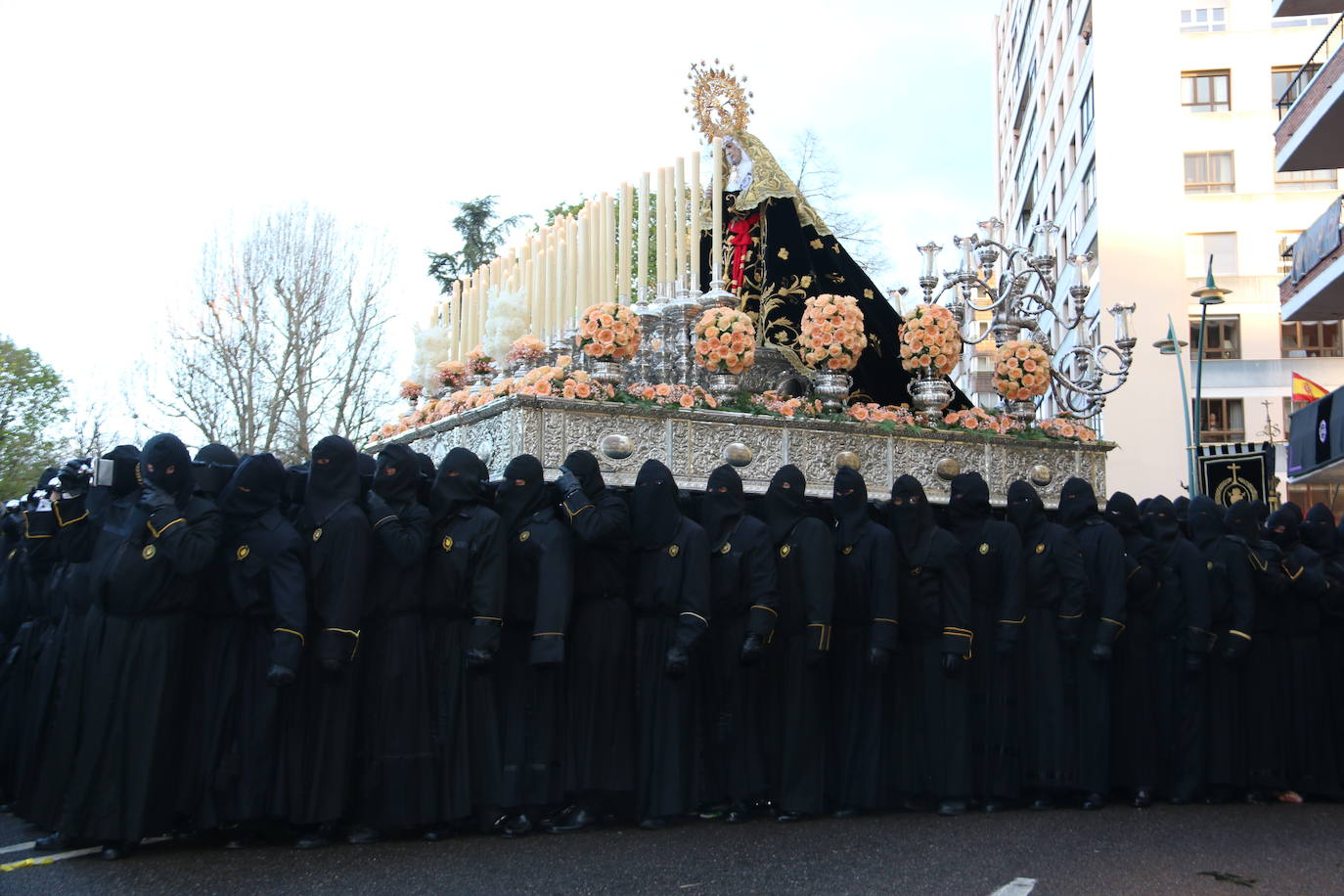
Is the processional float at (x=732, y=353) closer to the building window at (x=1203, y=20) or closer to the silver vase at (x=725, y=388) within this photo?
the silver vase at (x=725, y=388)

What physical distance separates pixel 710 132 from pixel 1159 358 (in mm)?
25489

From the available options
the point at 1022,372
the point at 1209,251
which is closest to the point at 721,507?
the point at 1022,372

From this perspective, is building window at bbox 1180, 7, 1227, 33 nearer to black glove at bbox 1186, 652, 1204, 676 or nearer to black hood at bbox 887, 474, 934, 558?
black glove at bbox 1186, 652, 1204, 676

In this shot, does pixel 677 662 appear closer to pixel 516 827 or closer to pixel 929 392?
pixel 516 827

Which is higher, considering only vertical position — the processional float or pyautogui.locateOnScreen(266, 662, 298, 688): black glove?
the processional float

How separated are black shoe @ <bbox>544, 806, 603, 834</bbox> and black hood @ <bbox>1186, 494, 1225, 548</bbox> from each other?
469cm

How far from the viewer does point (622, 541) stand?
23.5 ft

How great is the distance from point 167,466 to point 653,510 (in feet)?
8.57

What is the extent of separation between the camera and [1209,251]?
3428cm

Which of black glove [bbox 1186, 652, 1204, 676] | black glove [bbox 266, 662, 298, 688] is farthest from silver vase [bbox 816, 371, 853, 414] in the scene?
black glove [bbox 266, 662, 298, 688]

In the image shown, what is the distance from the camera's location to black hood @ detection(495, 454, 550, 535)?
280 inches

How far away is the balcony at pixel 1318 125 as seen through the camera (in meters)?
17.9

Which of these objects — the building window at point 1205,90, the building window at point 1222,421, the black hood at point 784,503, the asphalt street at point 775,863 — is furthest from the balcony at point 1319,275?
the building window at point 1205,90

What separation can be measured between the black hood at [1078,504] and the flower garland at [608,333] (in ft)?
10.4
